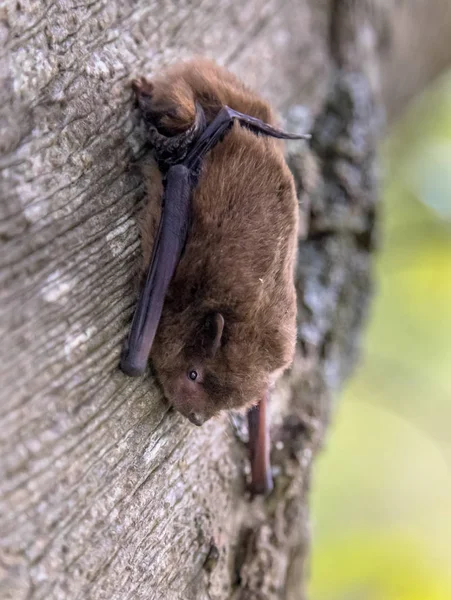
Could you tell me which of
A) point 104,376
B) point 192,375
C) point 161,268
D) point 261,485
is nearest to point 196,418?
point 192,375

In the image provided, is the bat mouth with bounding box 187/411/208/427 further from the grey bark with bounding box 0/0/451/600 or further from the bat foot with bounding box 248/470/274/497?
the bat foot with bounding box 248/470/274/497

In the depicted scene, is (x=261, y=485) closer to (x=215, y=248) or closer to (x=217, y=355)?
(x=217, y=355)

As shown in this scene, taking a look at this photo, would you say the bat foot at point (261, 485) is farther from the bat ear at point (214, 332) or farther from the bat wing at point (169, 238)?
the bat wing at point (169, 238)

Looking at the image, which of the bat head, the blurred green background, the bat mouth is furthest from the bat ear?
the blurred green background

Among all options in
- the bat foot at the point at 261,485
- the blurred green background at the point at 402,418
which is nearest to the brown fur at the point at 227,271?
the bat foot at the point at 261,485

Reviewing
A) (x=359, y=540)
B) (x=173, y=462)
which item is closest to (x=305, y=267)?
(x=173, y=462)

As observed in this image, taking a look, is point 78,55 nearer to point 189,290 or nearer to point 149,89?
point 149,89

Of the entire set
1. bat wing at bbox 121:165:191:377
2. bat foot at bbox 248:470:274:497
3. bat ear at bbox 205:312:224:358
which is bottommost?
bat foot at bbox 248:470:274:497
